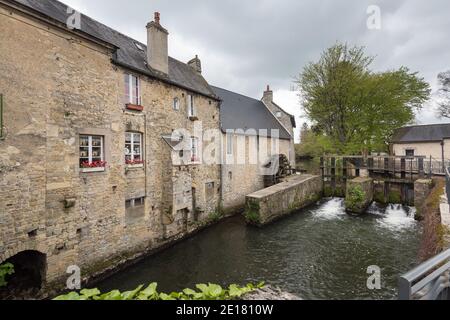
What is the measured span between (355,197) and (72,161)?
14.1m

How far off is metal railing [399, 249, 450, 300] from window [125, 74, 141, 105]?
8897mm

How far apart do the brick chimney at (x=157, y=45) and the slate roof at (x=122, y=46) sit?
0.33 m

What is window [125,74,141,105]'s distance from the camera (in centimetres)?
862

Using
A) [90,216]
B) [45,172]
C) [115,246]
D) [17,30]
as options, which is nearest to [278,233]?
[115,246]

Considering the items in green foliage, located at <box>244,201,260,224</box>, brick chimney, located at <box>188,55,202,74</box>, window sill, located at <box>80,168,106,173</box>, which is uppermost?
brick chimney, located at <box>188,55,202,74</box>

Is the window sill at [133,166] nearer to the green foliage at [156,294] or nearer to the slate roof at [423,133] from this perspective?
the green foliage at [156,294]

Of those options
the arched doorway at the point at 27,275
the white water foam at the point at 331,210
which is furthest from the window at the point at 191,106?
the white water foam at the point at 331,210

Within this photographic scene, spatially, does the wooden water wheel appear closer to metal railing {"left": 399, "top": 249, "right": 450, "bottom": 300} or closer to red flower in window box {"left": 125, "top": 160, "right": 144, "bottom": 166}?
red flower in window box {"left": 125, "top": 160, "right": 144, "bottom": 166}

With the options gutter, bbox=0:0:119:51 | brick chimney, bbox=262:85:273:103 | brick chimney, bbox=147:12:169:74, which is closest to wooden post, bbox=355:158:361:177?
brick chimney, bbox=262:85:273:103

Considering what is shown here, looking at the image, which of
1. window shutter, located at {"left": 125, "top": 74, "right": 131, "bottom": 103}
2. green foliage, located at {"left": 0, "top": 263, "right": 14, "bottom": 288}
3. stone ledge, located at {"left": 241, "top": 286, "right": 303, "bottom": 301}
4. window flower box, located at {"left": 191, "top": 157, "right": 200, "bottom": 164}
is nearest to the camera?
stone ledge, located at {"left": 241, "top": 286, "right": 303, "bottom": 301}

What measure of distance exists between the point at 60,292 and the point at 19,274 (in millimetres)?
1167
